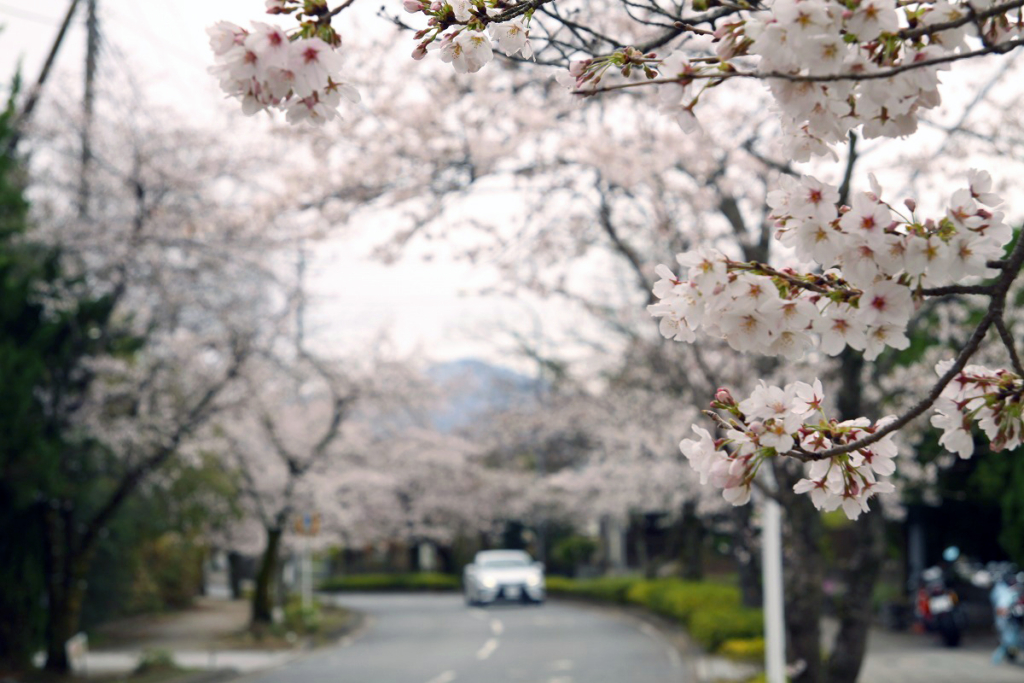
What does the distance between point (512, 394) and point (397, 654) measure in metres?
20.0

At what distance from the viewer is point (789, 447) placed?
2.01 metres

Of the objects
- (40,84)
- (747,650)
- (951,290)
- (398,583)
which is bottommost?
(398,583)

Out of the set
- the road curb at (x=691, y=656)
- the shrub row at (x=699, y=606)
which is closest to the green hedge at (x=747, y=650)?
the shrub row at (x=699, y=606)

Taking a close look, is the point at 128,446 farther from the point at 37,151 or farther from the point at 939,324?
the point at 939,324

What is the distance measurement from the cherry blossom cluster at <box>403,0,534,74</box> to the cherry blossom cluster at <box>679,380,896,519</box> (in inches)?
33.9

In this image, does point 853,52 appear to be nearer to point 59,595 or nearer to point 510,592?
point 59,595

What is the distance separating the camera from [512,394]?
37.8 m

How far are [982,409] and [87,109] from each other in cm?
1278

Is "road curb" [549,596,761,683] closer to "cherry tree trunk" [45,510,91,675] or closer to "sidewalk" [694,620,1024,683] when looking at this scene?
"sidewalk" [694,620,1024,683]

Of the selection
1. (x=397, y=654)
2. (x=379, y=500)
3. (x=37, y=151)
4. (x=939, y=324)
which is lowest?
(x=397, y=654)

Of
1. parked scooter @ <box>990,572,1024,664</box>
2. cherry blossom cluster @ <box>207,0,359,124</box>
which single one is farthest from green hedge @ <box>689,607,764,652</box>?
cherry blossom cluster @ <box>207,0,359,124</box>

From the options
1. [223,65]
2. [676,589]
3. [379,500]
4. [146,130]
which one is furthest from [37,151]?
[379,500]

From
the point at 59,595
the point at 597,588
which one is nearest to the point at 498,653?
the point at 59,595

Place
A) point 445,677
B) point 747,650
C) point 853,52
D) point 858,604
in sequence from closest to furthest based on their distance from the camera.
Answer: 1. point 853,52
2. point 858,604
3. point 747,650
4. point 445,677
